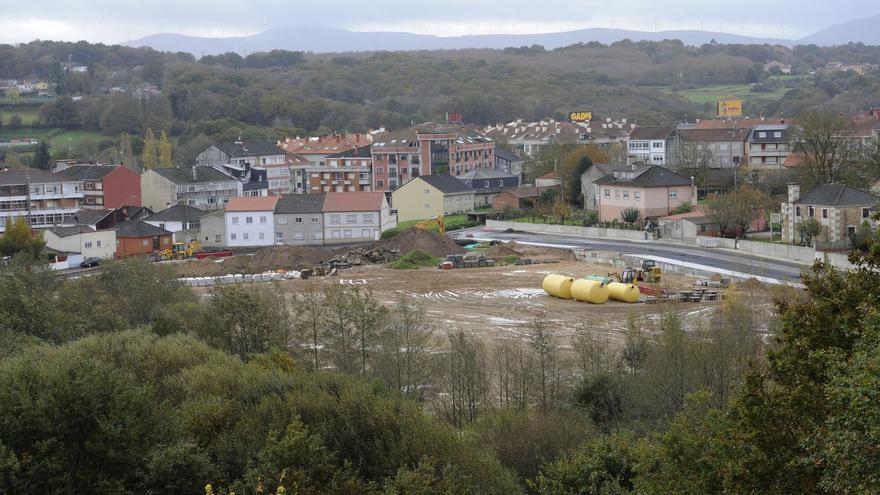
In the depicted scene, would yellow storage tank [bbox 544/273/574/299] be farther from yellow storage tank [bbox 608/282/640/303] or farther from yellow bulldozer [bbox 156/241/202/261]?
yellow bulldozer [bbox 156/241/202/261]

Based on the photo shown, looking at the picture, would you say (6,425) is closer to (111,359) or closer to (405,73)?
(111,359)

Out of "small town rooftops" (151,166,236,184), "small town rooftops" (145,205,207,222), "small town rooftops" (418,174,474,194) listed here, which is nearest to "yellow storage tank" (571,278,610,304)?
"small town rooftops" (145,205,207,222)

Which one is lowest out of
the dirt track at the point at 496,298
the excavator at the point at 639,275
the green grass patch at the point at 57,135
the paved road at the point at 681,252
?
the dirt track at the point at 496,298

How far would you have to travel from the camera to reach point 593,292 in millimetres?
29969

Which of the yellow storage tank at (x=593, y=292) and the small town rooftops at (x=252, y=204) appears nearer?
the yellow storage tank at (x=593, y=292)

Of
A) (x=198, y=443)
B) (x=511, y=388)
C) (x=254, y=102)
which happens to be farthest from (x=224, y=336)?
(x=254, y=102)

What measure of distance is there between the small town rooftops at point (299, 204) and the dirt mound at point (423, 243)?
4.51 metres

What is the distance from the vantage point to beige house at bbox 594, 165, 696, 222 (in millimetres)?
45031

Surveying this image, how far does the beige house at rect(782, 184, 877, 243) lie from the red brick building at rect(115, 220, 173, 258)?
24.6 metres

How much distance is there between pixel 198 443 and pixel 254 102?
8914cm

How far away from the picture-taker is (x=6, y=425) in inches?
474

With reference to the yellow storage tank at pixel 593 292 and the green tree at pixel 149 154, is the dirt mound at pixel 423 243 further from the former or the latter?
the green tree at pixel 149 154

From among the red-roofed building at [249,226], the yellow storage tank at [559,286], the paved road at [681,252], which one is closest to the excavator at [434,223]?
the paved road at [681,252]

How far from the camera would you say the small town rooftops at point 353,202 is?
45.8 meters
